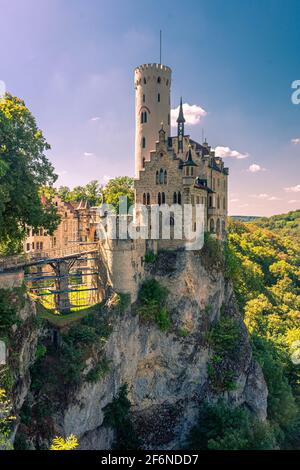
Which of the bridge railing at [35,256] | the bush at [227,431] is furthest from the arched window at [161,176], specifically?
the bush at [227,431]

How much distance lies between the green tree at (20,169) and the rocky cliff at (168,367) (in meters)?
6.69

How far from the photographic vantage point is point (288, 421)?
45.4 meters

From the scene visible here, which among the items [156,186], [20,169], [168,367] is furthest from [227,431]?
[20,169]

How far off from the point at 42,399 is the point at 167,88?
3527 centimetres

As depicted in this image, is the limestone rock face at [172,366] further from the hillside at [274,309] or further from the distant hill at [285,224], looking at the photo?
the distant hill at [285,224]

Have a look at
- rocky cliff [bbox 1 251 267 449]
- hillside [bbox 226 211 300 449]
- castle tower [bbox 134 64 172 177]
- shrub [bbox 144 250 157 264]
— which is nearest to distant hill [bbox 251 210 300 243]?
hillside [bbox 226 211 300 449]

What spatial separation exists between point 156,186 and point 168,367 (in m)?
18.6

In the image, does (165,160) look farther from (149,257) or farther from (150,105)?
(149,257)

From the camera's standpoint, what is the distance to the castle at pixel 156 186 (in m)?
34.5

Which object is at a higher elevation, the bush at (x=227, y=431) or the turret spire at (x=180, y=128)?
the turret spire at (x=180, y=128)

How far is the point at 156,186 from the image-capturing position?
3934 centimetres

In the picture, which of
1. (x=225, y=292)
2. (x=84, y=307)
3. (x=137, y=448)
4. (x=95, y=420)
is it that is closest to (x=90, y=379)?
(x=95, y=420)

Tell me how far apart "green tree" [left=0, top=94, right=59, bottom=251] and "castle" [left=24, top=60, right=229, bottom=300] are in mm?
6303

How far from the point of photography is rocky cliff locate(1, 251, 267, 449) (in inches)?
1145
